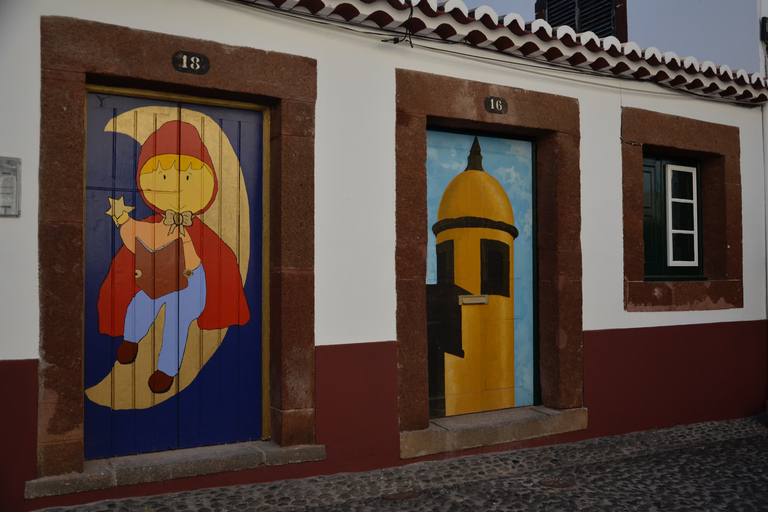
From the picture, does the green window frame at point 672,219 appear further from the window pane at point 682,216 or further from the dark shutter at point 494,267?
the dark shutter at point 494,267

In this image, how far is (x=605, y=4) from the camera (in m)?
8.25

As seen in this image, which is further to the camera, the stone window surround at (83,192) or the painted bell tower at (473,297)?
the painted bell tower at (473,297)

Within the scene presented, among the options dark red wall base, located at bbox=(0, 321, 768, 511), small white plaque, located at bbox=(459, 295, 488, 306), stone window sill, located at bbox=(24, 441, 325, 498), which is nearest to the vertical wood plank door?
stone window sill, located at bbox=(24, 441, 325, 498)

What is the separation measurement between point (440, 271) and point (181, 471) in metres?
2.49

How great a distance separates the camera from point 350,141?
4.78 metres

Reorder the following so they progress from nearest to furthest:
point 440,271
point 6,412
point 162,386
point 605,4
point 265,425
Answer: point 6,412
point 162,386
point 265,425
point 440,271
point 605,4

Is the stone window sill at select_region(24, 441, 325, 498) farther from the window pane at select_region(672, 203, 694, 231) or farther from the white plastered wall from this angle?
the window pane at select_region(672, 203, 694, 231)

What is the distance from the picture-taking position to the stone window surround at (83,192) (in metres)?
3.79

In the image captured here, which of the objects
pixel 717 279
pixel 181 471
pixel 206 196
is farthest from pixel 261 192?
pixel 717 279

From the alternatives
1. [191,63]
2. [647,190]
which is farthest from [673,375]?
[191,63]

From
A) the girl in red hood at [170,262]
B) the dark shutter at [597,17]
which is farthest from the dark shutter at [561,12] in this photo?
the girl in red hood at [170,262]

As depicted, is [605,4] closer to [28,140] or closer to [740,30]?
[740,30]

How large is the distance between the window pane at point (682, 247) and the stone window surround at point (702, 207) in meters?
0.17

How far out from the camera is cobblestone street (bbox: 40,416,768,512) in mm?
4160
